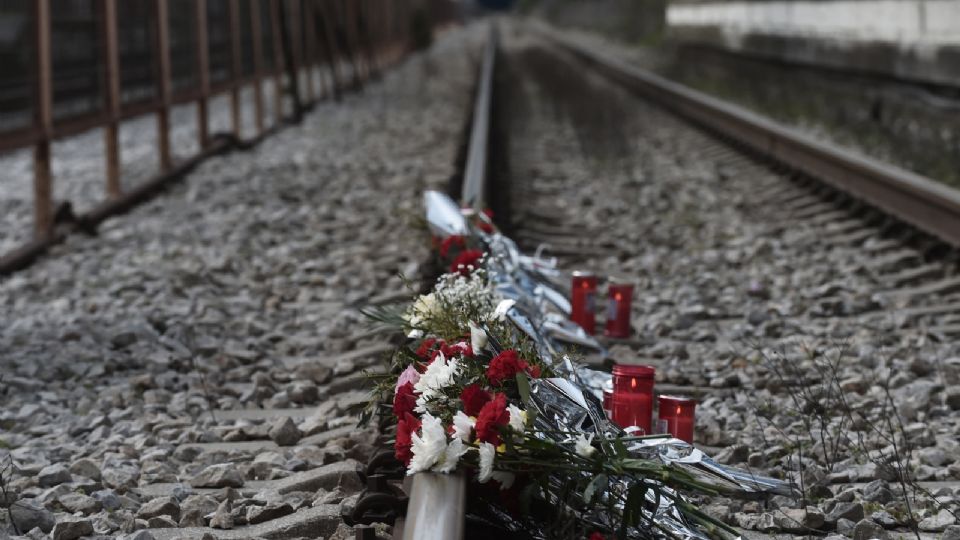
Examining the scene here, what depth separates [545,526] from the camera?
9.87ft

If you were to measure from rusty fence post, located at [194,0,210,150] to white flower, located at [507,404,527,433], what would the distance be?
975 centimetres

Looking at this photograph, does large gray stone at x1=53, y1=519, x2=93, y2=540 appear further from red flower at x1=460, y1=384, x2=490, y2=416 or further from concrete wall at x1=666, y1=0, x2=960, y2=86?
concrete wall at x1=666, y1=0, x2=960, y2=86

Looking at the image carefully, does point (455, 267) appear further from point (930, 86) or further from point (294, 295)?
point (930, 86)

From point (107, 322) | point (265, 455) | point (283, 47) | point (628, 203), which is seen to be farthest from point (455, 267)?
point (283, 47)

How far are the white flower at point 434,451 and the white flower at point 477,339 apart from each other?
444mm

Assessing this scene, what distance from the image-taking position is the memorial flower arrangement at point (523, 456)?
2896 mm

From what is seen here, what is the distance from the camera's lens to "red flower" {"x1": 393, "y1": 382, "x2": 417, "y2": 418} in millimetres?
3262

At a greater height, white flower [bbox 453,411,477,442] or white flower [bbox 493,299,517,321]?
white flower [bbox 493,299,517,321]

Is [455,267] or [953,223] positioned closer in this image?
[455,267]

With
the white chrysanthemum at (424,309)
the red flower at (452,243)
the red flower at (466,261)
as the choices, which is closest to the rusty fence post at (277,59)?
the red flower at (452,243)

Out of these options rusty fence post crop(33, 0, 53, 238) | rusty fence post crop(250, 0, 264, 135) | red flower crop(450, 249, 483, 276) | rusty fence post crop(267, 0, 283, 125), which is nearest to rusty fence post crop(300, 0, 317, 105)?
rusty fence post crop(267, 0, 283, 125)

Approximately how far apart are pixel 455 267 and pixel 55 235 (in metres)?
3.82

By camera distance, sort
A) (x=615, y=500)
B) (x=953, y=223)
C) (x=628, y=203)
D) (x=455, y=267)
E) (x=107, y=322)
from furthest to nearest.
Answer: (x=628, y=203) → (x=953, y=223) → (x=107, y=322) → (x=455, y=267) → (x=615, y=500)

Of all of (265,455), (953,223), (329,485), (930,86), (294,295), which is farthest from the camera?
(930,86)
